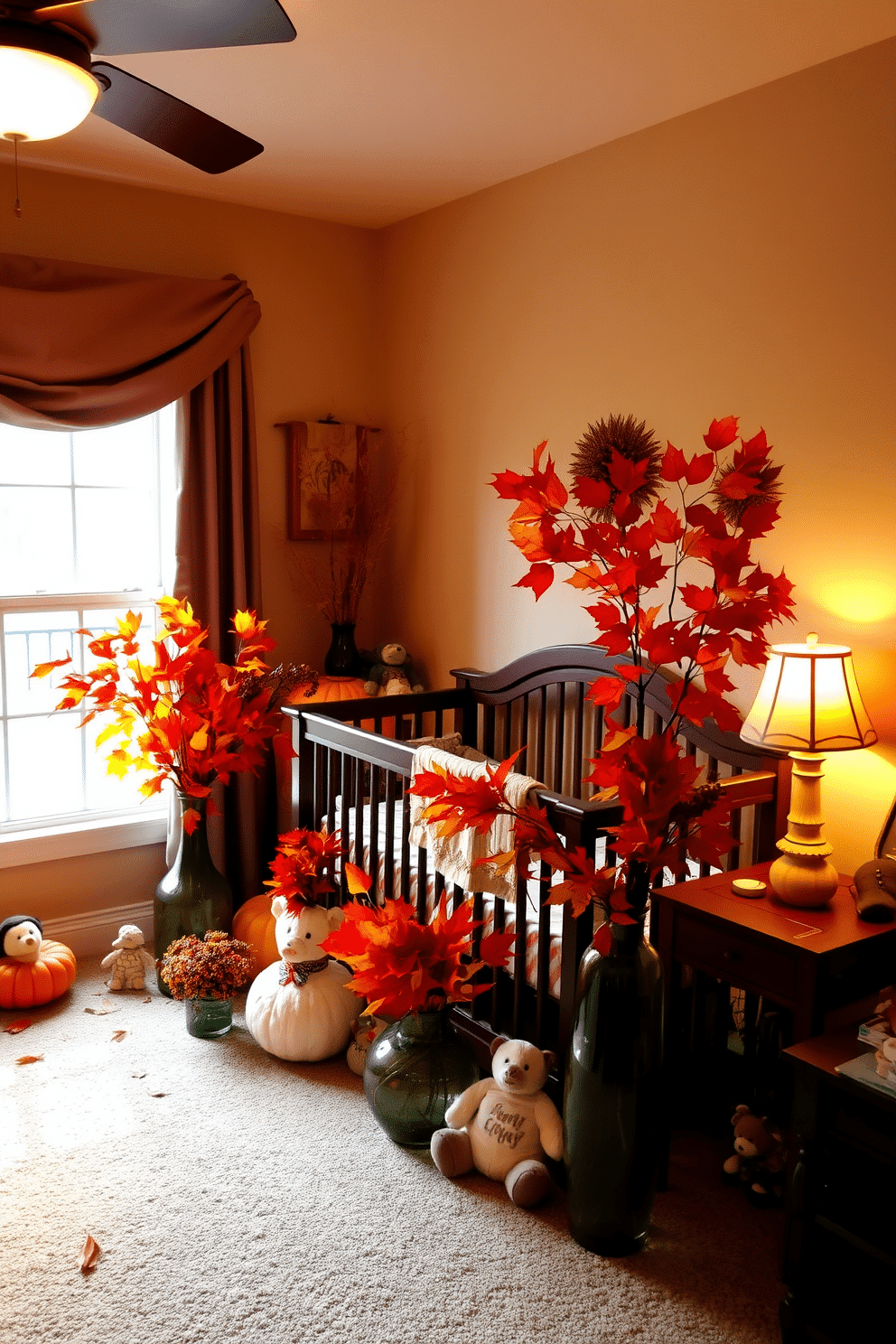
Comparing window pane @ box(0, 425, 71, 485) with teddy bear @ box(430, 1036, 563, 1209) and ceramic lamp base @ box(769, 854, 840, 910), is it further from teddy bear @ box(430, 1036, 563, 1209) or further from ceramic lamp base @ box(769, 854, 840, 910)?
ceramic lamp base @ box(769, 854, 840, 910)

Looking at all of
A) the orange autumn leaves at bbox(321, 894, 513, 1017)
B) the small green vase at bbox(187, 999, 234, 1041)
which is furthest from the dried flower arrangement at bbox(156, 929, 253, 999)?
the orange autumn leaves at bbox(321, 894, 513, 1017)

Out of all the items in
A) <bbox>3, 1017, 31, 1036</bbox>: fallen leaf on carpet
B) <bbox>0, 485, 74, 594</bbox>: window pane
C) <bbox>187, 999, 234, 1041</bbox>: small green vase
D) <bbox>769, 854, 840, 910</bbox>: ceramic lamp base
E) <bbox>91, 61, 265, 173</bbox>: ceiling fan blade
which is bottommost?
<bbox>3, 1017, 31, 1036</bbox>: fallen leaf on carpet

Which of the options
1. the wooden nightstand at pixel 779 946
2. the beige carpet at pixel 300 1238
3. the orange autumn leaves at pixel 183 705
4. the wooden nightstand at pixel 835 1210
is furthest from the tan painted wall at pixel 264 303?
the wooden nightstand at pixel 835 1210

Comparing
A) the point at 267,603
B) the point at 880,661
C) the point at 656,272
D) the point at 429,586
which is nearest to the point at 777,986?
the point at 880,661

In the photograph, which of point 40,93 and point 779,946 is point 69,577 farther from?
point 779,946

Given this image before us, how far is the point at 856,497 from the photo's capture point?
2336 mm

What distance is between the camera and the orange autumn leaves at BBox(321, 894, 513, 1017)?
2205 mm

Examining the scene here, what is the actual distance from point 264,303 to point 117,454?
0.72 m

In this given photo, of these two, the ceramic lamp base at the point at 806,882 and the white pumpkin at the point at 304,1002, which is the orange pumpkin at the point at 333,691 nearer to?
the white pumpkin at the point at 304,1002

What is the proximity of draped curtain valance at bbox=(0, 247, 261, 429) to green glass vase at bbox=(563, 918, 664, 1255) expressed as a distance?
2199mm

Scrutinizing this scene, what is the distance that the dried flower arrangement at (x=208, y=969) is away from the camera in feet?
8.84

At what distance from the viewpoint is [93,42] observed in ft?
5.53

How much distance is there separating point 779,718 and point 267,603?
6.89ft

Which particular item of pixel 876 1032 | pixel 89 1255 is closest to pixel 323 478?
pixel 89 1255
